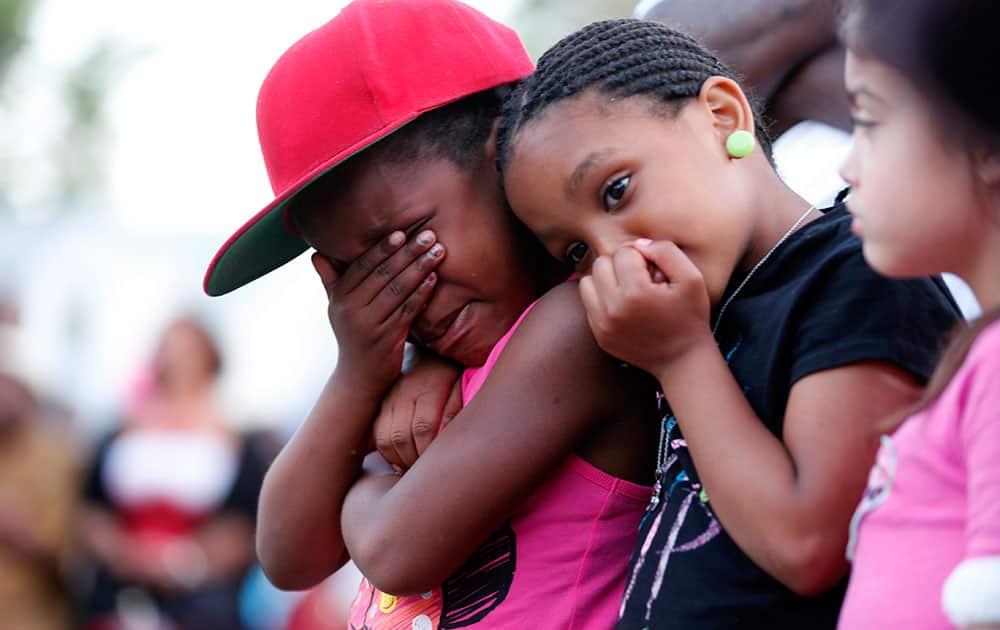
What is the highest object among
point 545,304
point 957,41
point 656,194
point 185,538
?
point 957,41

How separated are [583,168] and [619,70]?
0.63 feet

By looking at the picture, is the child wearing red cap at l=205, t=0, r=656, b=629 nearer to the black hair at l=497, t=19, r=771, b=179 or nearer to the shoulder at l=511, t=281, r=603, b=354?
the shoulder at l=511, t=281, r=603, b=354

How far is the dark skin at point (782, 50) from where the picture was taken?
2582 millimetres

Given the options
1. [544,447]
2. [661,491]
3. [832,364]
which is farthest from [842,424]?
[544,447]

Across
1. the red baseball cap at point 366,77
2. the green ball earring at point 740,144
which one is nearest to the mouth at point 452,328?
the red baseball cap at point 366,77

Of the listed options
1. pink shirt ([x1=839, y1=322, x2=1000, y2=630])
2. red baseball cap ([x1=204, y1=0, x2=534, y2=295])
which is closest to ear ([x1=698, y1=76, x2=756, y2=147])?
red baseball cap ([x1=204, y1=0, x2=534, y2=295])

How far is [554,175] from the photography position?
1.86 m

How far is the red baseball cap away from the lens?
214 cm

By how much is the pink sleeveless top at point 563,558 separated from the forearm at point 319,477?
1.27 ft

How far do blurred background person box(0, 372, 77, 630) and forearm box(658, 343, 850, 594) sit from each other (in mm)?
4458

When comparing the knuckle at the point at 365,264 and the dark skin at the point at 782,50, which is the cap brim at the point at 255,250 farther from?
the dark skin at the point at 782,50

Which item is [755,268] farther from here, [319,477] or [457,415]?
[319,477]

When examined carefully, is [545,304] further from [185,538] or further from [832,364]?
[185,538]

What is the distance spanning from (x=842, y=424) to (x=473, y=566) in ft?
2.48
